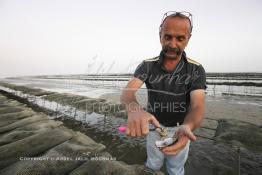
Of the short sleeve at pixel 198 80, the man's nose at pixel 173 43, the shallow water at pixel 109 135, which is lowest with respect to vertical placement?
the shallow water at pixel 109 135

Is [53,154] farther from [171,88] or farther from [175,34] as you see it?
[175,34]

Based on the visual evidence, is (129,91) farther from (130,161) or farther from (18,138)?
(130,161)

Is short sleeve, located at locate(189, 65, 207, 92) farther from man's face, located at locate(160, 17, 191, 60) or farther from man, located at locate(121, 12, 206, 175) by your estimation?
man's face, located at locate(160, 17, 191, 60)

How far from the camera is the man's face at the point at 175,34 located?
1.85 m

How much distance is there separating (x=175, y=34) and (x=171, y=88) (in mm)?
771

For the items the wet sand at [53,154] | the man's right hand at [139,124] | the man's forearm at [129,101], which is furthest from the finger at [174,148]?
the wet sand at [53,154]

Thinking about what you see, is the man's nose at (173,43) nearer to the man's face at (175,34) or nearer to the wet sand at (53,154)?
the man's face at (175,34)

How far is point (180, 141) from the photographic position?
1.37 metres

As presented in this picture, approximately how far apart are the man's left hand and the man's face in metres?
0.99

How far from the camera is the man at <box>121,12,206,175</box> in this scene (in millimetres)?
1798

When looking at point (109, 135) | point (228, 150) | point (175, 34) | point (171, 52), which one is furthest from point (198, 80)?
point (109, 135)

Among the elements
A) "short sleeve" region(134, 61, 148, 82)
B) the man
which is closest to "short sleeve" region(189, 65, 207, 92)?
the man

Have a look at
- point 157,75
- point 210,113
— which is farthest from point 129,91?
point 210,113

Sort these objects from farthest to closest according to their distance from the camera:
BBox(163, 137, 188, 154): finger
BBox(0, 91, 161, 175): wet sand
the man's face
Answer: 1. BBox(0, 91, 161, 175): wet sand
2. the man's face
3. BBox(163, 137, 188, 154): finger
